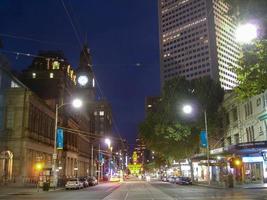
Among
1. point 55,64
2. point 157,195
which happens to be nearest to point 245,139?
point 157,195

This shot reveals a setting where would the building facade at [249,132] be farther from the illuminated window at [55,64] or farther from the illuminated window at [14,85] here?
the illuminated window at [55,64]

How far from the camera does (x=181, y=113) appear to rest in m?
63.4

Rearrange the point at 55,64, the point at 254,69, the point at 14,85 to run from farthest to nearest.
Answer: the point at 55,64, the point at 14,85, the point at 254,69

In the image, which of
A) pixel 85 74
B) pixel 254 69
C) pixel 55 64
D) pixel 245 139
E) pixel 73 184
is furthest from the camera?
pixel 85 74

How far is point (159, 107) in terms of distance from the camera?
2677 inches

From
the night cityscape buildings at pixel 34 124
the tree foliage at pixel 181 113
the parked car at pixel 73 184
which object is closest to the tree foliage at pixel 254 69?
the night cityscape buildings at pixel 34 124

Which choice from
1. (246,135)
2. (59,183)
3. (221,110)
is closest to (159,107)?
(221,110)

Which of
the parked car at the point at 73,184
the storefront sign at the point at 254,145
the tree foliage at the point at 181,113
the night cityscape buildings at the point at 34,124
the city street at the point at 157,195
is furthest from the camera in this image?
the tree foliage at the point at 181,113

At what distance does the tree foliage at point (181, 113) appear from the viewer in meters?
63.8

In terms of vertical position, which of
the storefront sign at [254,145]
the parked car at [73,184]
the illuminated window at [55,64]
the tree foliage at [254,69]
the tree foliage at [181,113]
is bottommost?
the parked car at [73,184]

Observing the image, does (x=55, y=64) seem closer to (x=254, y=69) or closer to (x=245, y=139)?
(x=245, y=139)

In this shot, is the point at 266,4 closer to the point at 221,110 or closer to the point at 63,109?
the point at 221,110

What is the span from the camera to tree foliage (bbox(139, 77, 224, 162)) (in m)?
63.8

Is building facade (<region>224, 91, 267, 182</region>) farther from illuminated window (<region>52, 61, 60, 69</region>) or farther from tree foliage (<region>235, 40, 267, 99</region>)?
illuminated window (<region>52, 61, 60, 69</region>)
